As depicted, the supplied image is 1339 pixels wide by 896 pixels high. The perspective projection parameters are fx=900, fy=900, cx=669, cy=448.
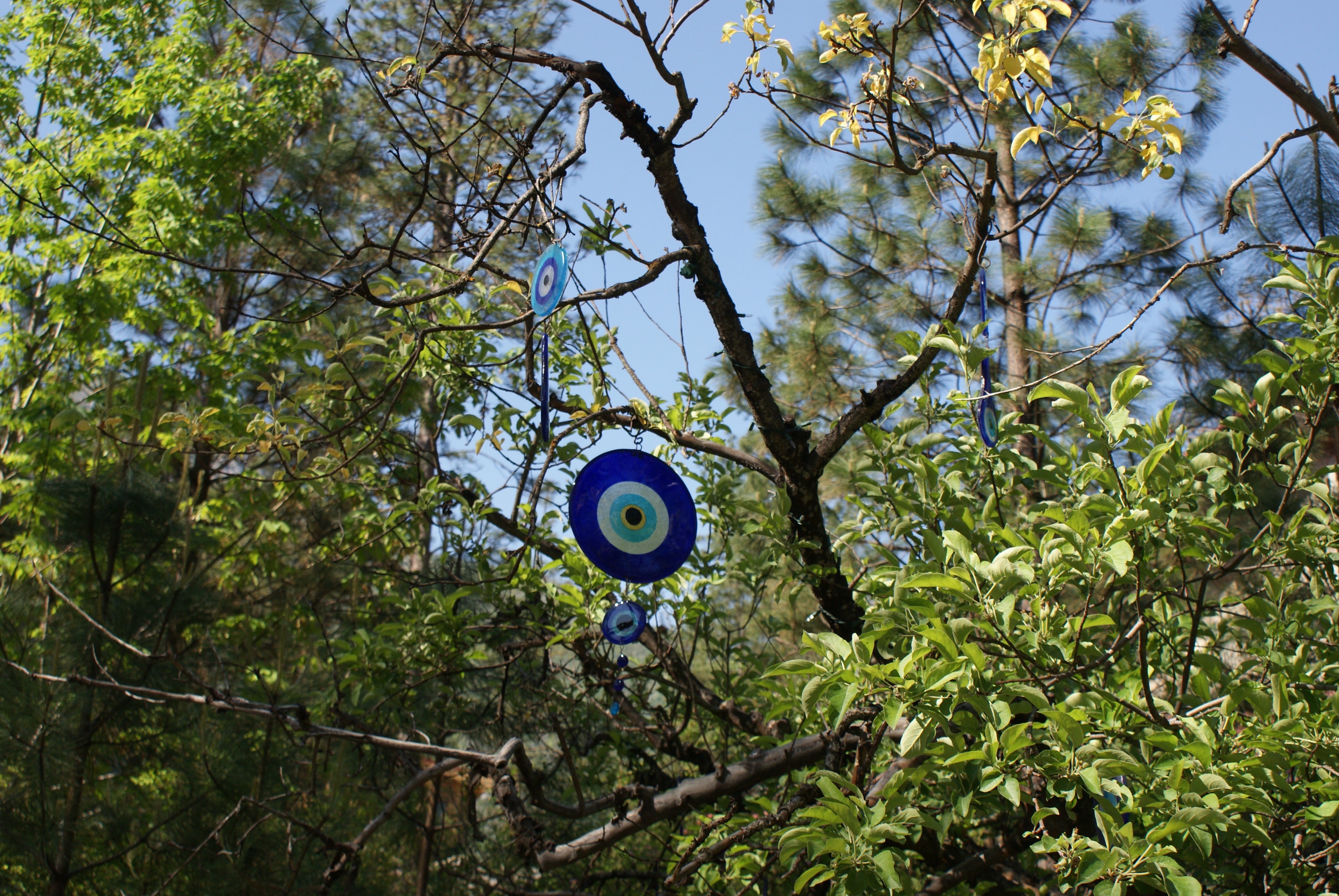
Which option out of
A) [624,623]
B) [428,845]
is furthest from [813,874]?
[428,845]

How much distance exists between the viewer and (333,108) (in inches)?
339

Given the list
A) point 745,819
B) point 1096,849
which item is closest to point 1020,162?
point 745,819

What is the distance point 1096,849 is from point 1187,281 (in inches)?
193

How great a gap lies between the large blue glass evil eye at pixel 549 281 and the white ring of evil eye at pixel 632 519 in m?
0.44

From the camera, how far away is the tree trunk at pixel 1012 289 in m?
4.66

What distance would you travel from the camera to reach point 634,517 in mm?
1982

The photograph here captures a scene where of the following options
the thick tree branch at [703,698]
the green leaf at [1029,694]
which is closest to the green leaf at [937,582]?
the green leaf at [1029,694]

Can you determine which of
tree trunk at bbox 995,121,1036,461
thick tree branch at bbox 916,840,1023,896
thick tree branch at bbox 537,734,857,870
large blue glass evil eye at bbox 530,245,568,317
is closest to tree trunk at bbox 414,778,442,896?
thick tree branch at bbox 537,734,857,870

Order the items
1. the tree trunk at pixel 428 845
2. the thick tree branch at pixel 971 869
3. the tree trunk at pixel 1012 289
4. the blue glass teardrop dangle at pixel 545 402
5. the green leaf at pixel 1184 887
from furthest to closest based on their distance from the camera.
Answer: the tree trunk at pixel 1012 289 < the tree trunk at pixel 428 845 < the thick tree branch at pixel 971 869 < the blue glass teardrop dangle at pixel 545 402 < the green leaf at pixel 1184 887

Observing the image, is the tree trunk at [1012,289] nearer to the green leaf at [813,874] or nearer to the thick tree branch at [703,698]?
the thick tree branch at [703,698]

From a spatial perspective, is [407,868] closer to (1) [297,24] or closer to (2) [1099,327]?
(2) [1099,327]

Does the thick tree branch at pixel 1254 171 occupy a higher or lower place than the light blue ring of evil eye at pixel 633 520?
higher

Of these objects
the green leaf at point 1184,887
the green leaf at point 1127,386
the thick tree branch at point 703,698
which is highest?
the green leaf at point 1127,386

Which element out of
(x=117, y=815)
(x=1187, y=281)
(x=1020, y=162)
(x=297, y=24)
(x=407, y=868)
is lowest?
(x=407, y=868)
